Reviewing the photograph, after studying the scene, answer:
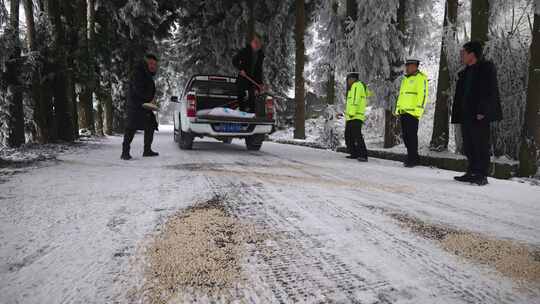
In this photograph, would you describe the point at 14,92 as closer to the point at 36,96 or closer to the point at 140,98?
the point at 36,96

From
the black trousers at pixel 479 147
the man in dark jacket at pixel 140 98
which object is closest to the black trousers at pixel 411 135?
the black trousers at pixel 479 147

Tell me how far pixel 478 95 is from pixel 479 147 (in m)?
0.69

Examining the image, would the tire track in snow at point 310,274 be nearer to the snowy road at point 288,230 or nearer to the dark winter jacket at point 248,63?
the snowy road at point 288,230

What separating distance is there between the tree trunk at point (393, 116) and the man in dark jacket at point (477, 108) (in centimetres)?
502

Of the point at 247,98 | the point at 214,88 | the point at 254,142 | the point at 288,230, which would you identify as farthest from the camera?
the point at 214,88

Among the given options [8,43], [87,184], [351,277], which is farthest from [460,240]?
[8,43]

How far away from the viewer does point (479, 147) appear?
15.0 feet

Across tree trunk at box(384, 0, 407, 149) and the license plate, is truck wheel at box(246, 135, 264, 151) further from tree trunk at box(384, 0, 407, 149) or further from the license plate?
tree trunk at box(384, 0, 407, 149)

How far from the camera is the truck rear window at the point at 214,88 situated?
9.10 meters

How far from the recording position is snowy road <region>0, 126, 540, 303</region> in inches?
58.2

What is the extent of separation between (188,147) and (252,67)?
2.48m

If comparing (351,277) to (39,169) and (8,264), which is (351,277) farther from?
(39,169)

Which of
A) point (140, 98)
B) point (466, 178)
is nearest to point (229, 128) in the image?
point (140, 98)

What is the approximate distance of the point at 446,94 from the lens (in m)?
7.28
